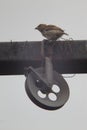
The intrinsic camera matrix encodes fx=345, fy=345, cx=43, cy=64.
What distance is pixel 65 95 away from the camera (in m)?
2.37

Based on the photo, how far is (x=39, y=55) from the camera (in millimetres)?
2387

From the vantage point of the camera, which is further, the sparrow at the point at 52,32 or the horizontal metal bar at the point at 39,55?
the sparrow at the point at 52,32

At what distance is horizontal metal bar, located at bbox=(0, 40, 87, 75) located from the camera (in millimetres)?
2316

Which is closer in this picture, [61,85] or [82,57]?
[82,57]

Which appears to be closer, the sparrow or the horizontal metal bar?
the horizontal metal bar

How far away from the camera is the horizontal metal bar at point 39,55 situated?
2.32 m

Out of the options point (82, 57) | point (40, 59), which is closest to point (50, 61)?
point (40, 59)

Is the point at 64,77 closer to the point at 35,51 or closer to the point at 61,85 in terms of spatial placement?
the point at 61,85

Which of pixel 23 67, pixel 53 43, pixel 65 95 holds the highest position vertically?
pixel 53 43

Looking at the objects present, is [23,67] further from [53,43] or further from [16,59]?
[53,43]

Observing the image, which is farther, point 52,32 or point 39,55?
point 52,32

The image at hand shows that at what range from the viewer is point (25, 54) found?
7.67ft

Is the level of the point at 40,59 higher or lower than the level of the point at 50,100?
higher

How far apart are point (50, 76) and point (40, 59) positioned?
0.45 feet
